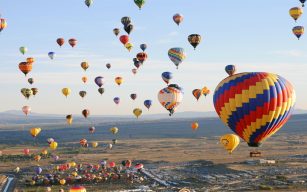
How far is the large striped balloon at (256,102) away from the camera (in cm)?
3662

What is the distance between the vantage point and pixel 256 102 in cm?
3678

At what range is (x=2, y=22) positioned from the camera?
6022 cm

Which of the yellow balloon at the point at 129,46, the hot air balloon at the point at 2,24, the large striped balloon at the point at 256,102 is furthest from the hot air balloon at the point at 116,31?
the large striped balloon at the point at 256,102

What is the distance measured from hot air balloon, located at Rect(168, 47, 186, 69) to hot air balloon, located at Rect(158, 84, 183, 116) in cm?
337

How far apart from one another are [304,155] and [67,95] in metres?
42.5

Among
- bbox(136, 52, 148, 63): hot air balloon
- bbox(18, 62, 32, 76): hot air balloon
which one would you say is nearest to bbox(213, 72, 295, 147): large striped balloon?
bbox(136, 52, 148, 63): hot air balloon

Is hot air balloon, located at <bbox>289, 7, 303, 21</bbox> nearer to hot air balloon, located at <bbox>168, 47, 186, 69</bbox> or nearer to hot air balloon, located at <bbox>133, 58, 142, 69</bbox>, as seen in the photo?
hot air balloon, located at <bbox>168, 47, 186, 69</bbox>

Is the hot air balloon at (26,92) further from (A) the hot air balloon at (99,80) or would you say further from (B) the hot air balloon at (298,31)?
(B) the hot air balloon at (298,31)

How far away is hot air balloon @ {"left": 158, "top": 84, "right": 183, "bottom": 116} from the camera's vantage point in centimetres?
5655

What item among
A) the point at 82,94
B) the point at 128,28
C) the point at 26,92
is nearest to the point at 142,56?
the point at 128,28

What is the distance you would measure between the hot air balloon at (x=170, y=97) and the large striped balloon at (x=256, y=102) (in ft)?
60.1

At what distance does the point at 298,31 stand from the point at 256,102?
25.2 metres

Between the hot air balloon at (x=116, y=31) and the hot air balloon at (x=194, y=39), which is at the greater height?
the hot air balloon at (x=116, y=31)

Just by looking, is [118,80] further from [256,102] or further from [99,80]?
[256,102]
